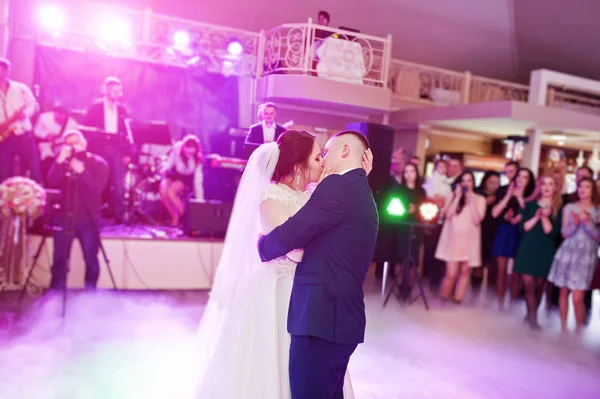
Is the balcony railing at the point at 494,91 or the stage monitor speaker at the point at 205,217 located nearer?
the stage monitor speaker at the point at 205,217

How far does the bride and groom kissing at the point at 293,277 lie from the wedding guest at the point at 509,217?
469 centimetres

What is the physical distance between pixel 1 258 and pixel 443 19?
10443mm

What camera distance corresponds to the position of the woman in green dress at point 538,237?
6191mm

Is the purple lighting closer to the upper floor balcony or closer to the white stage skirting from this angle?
the upper floor balcony

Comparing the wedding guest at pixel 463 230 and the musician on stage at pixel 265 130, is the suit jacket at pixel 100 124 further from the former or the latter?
the wedding guest at pixel 463 230

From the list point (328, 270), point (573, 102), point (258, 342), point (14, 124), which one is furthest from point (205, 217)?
point (573, 102)

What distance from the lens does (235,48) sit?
9.36m

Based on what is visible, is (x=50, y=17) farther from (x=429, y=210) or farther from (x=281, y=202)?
(x=281, y=202)

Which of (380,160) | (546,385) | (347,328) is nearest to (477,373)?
(546,385)

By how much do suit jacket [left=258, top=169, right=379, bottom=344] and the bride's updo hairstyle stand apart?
0.43m

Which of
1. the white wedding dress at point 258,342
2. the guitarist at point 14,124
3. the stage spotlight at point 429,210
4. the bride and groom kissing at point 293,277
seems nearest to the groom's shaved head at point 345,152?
the bride and groom kissing at point 293,277

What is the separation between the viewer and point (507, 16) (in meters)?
12.8

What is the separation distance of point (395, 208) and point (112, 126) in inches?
146

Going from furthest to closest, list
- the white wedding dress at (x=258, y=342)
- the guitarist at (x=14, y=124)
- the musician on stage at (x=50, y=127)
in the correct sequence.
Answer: the musician on stage at (x=50, y=127) → the guitarist at (x=14, y=124) → the white wedding dress at (x=258, y=342)
